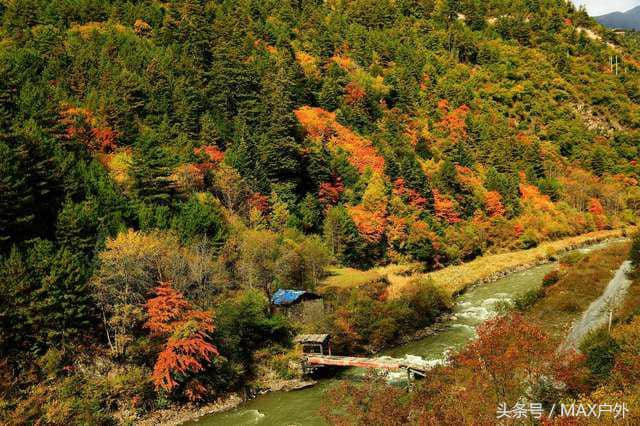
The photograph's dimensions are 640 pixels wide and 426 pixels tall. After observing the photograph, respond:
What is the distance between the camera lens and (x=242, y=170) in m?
54.4

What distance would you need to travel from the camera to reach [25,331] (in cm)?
2561

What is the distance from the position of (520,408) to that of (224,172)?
42.0 metres

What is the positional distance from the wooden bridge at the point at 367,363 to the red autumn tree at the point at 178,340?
705cm

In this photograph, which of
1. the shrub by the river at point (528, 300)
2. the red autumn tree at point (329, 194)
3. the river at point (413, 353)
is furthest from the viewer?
the red autumn tree at point (329, 194)

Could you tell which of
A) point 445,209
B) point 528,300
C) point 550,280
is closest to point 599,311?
point 528,300

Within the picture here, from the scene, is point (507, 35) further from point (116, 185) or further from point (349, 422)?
point (349, 422)

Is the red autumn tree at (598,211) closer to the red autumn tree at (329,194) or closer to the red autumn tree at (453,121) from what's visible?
the red autumn tree at (453,121)

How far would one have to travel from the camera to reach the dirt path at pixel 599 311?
87.8ft

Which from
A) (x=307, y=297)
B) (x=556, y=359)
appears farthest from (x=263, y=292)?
(x=556, y=359)

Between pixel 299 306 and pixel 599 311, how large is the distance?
23118mm

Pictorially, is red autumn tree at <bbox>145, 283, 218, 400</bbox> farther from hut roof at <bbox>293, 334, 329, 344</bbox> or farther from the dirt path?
the dirt path

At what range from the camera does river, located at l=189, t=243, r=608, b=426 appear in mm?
26047

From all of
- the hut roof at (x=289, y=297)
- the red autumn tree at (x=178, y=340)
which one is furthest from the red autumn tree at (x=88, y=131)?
the hut roof at (x=289, y=297)

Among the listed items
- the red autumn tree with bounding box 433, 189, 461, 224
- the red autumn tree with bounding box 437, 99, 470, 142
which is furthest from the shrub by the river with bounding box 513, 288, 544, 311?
the red autumn tree with bounding box 437, 99, 470, 142
